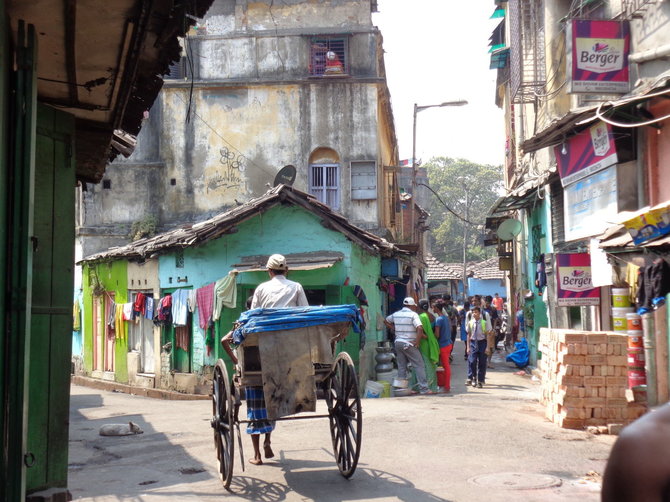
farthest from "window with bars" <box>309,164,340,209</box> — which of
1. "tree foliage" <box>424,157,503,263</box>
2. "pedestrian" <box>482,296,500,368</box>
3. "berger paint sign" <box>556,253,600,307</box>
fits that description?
"tree foliage" <box>424,157,503,263</box>

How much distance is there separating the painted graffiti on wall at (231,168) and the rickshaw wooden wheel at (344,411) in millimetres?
18332

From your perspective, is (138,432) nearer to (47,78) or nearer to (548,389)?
(548,389)

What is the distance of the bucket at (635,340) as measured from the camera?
10.9 metres

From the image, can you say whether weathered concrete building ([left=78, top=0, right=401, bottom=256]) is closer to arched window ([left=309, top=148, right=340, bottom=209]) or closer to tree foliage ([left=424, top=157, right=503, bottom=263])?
arched window ([left=309, top=148, right=340, bottom=209])

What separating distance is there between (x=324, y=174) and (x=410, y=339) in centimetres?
1099

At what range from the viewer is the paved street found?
23.7 feet

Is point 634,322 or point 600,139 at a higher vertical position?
point 600,139

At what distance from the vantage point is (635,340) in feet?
35.8

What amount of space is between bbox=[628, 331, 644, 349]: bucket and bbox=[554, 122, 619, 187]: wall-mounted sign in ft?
10.8

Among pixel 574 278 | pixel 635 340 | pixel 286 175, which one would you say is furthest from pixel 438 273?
pixel 635 340

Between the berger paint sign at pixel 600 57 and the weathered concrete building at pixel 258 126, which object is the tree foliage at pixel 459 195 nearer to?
the weathered concrete building at pixel 258 126

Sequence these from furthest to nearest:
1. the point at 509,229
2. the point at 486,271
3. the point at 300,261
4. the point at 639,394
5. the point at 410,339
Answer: the point at 486,271
the point at 509,229
the point at 300,261
the point at 410,339
the point at 639,394

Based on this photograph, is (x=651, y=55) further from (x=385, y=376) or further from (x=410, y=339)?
(x=385, y=376)

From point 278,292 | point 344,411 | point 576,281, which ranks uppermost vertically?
point 576,281
